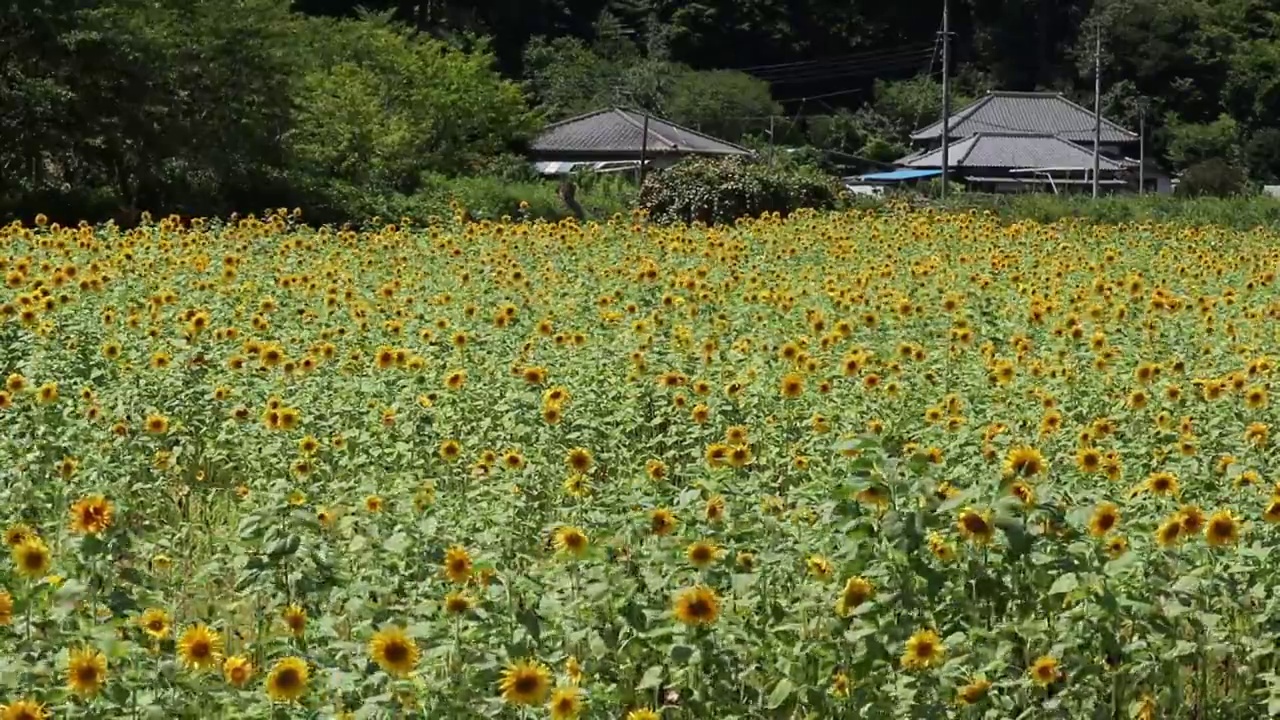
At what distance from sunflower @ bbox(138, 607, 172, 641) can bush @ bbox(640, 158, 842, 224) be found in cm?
1431

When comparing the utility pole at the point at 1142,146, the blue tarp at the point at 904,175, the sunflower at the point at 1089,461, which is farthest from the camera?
the utility pole at the point at 1142,146

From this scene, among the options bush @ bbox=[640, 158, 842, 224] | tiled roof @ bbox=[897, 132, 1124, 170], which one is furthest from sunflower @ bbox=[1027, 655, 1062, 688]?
tiled roof @ bbox=[897, 132, 1124, 170]

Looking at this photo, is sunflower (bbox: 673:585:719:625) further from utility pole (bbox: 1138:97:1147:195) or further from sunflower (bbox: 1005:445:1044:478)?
utility pole (bbox: 1138:97:1147:195)

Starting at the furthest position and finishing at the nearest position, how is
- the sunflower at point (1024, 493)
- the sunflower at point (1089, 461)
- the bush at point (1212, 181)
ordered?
the bush at point (1212, 181), the sunflower at point (1089, 461), the sunflower at point (1024, 493)

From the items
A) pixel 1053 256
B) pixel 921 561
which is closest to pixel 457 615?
pixel 921 561

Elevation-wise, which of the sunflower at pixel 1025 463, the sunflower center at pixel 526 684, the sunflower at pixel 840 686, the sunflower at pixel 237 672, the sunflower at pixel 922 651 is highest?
the sunflower at pixel 1025 463

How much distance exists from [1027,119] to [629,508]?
54.3 m

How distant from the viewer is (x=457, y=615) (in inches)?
105

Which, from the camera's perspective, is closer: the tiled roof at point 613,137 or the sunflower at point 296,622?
the sunflower at point 296,622

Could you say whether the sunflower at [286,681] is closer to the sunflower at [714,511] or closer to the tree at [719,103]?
the sunflower at [714,511]

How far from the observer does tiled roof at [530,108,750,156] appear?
45.4 metres

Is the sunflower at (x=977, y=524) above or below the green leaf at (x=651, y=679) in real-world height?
above

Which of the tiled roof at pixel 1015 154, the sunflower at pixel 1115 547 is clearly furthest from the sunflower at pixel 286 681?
the tiled roof at pixel 1015 154

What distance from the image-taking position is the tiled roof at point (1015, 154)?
4888cm
